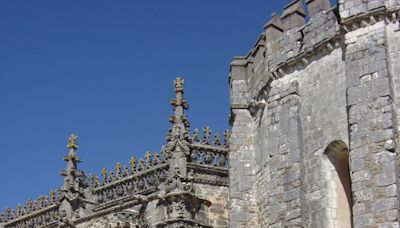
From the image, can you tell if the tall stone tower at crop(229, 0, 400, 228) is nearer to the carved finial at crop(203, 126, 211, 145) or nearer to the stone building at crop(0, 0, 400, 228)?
the stone building at crop(0, 0, 400, 228)

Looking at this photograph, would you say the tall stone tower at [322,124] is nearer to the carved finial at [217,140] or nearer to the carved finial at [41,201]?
the carved finial at [217,140]

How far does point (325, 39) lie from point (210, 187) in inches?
244

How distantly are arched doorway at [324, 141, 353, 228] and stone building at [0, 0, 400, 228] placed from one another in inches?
0.6

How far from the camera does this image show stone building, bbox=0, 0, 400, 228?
1152cm

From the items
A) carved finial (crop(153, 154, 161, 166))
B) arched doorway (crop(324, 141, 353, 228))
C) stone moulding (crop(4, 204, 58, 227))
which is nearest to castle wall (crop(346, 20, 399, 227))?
arched doorway (crop(324, 141, 353, 228))

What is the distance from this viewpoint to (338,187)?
12.6 m

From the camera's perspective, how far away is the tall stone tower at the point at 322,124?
37.6 ft

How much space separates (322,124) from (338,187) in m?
1.05

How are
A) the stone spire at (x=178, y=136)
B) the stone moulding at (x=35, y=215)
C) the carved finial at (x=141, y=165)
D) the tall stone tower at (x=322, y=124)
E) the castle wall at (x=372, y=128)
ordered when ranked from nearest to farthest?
the castle wall at (x=372, y=128) < the tall stone tower at (x=322, y=124) < the stone spire at (x=178, y=136) < the carved finial at (x=141, y=165) < the stone moulding at (x=35, y=215)

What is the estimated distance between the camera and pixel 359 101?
1184 centimetres

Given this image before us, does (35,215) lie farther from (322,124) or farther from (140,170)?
(322,124)

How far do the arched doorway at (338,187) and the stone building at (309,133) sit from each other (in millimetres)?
16

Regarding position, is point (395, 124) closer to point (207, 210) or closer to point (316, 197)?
point (316, 197)

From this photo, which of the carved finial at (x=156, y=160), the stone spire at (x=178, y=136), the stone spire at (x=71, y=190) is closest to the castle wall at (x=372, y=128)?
the stone spire at (x=178, y=136)
